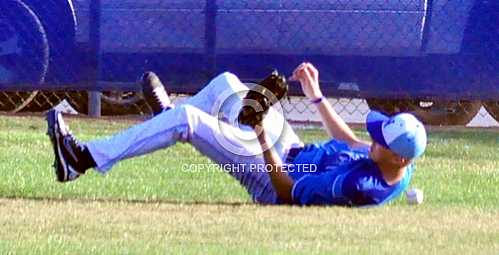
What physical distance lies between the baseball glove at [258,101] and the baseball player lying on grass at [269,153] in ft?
0.12

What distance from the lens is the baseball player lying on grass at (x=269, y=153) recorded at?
24.4 feet

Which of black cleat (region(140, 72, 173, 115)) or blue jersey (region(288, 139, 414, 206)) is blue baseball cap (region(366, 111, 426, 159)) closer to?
blue jersey (region(288, 139, 414, 206))

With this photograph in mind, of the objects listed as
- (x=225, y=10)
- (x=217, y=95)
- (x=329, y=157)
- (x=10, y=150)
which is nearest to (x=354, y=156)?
(x=329, y=157)

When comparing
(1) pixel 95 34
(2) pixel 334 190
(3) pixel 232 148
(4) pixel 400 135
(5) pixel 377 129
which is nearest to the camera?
(4) pixel 400 135

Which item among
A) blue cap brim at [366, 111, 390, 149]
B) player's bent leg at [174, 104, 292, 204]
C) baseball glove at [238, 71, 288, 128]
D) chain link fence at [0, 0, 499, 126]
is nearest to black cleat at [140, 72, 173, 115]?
player's bent leg at [174, 104, 292, 204]

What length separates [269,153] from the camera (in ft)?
24.9

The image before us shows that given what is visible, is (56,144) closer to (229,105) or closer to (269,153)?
(229,105)

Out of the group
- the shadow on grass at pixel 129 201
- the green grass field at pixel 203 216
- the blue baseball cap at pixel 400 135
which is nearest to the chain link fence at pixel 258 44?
the green grass field at pixel 203 216

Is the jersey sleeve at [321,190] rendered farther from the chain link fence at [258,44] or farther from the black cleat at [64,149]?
the chain link fence at [258,44]

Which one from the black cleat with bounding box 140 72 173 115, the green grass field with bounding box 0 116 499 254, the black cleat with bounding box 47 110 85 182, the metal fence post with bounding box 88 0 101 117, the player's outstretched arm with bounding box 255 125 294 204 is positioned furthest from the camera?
the metal fence post with bounding box 88 0 101 117

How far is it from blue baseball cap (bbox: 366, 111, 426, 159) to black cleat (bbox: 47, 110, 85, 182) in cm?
143

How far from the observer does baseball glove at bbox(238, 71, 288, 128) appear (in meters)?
7.41

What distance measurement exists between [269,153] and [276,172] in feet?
0.34

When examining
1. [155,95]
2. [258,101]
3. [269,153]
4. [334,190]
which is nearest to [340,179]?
[334,190]
